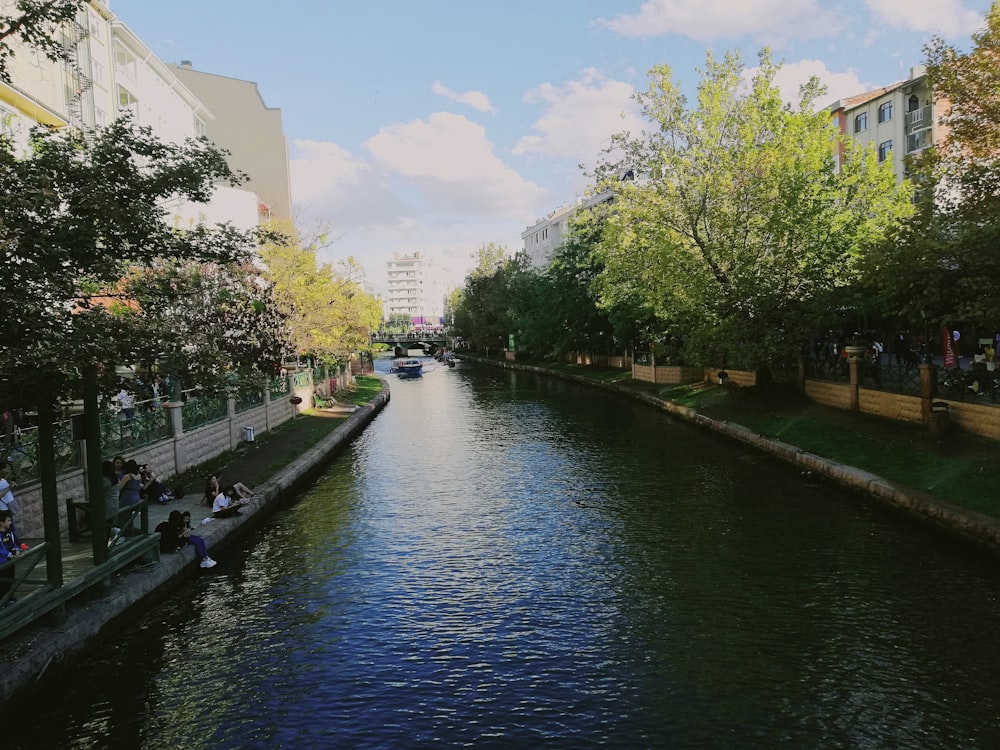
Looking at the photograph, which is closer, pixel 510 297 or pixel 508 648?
pixel 508 648

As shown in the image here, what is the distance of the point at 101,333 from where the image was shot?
9.70 metres

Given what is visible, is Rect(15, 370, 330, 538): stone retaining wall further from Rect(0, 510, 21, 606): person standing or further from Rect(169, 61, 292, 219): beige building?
→ Rect(169, 61, 292, 219): beige building

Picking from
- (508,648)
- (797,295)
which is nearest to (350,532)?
(508,648)

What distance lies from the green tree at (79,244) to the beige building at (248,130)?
5929cm

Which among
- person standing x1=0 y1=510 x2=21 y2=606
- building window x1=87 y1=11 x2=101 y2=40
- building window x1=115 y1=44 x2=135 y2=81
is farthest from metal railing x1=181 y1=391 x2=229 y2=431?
building window x1=115 y1=44 x2=135 y2=81

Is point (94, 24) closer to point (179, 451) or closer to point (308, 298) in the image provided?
point (308, 298)

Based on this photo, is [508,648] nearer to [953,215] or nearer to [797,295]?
[953,215]

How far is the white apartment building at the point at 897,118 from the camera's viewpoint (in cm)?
4678

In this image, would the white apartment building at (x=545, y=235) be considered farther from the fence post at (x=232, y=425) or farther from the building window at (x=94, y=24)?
the fence post at (x=232, y=425)

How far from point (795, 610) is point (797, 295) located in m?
19.2

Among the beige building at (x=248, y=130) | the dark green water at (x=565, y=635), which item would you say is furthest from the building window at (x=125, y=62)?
the dark green water at (x=565, y=635)

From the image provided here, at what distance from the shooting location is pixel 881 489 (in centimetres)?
1741

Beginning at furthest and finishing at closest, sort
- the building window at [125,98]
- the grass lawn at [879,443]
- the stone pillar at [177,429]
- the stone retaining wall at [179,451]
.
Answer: the building window at [125,98] < the stone pillar at [177,429] < the grass lawn at [879,443] < the stone retaining wall at [179,451]

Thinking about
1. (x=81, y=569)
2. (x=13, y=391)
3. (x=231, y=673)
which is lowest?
(x=231, y=673)
